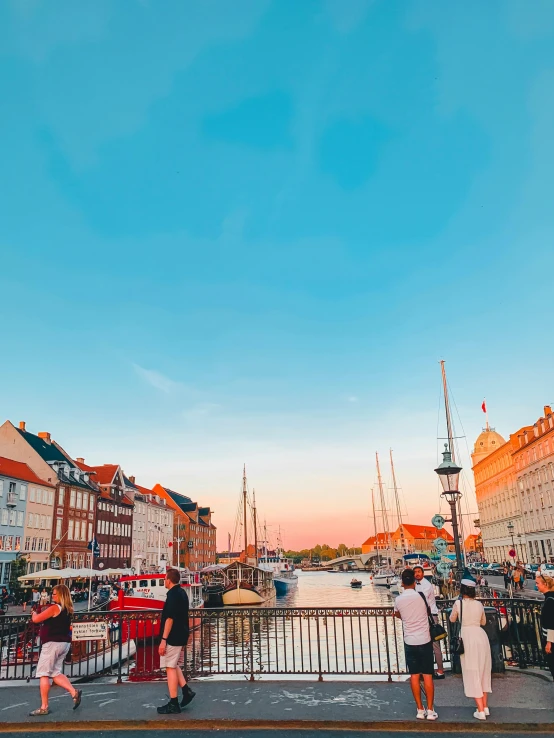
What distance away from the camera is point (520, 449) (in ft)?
294

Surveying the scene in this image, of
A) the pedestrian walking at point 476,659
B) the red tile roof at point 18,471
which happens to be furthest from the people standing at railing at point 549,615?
the red tile roof at point 18,471

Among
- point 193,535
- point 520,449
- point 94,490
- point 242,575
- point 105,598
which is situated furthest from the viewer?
point 193,535

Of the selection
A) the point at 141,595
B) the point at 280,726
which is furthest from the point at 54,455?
the point at 280,726

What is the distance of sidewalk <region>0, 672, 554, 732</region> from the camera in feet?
26.6

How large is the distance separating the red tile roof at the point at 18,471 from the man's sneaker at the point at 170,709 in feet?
167

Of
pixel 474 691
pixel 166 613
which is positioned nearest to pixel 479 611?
pixel 474 691

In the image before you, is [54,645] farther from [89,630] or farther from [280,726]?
[280,726]

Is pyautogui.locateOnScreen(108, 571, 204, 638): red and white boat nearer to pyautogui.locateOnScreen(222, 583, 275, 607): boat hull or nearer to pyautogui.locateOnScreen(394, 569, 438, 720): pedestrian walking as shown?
pyautogui.locateOnScreen(222, 583, 275, 607): boat hull

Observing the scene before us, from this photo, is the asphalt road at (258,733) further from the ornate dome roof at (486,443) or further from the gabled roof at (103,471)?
the ornate dome roof at (486,443)

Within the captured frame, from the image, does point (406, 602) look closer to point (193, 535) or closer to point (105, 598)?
point (105, 598)

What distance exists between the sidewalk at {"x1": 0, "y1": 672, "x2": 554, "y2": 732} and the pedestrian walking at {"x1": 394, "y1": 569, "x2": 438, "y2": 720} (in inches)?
10.3

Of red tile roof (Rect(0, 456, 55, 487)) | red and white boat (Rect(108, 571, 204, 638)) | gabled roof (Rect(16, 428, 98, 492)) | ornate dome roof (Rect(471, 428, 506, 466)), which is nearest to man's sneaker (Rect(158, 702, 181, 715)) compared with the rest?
red and white boat (Rect(108, 571, 204, 638))

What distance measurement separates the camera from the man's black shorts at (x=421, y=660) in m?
8.28

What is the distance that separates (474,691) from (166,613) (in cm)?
450
